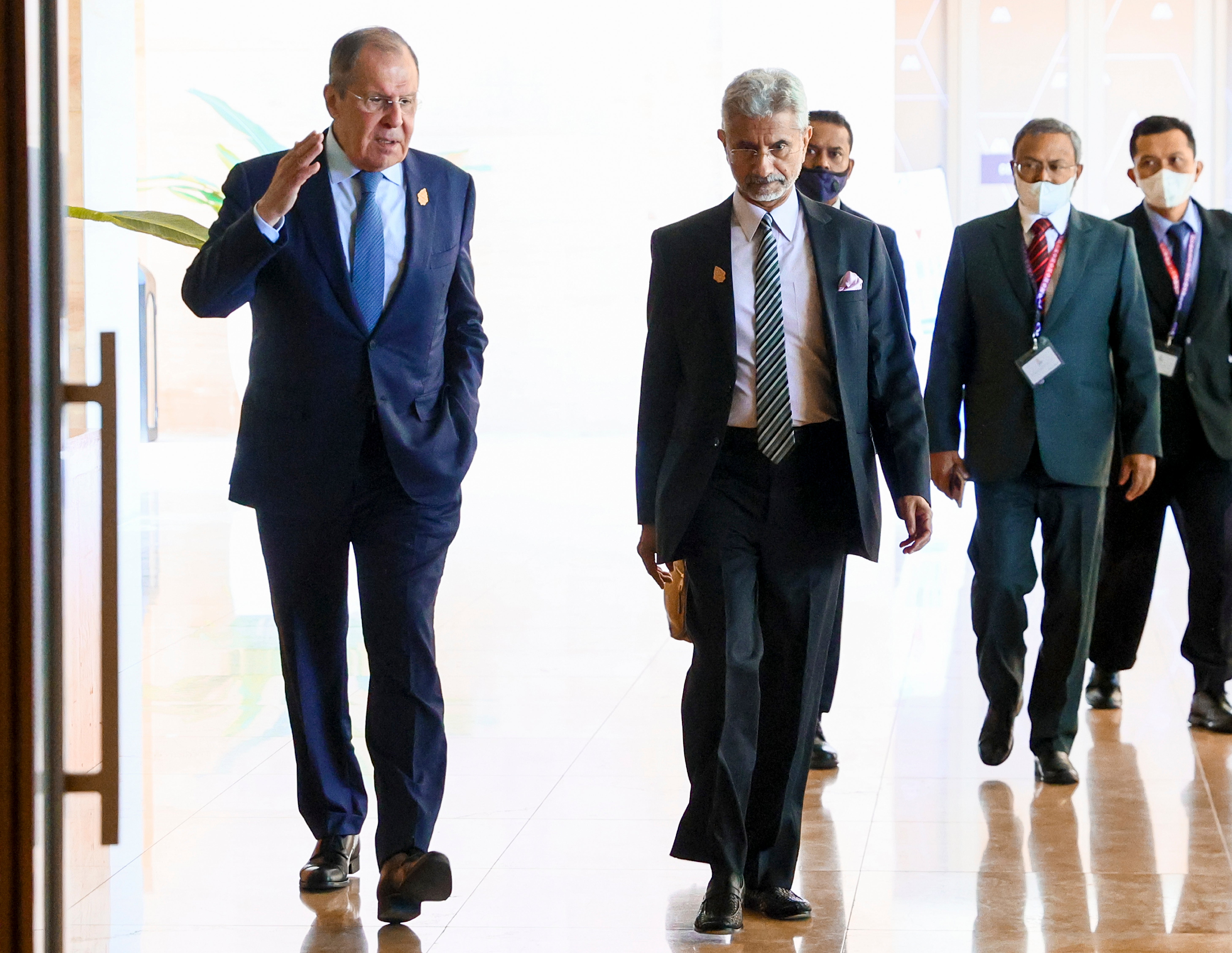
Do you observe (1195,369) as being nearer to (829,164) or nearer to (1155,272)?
(1155,272)

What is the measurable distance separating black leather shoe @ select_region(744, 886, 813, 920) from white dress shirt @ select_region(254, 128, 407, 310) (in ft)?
4.65

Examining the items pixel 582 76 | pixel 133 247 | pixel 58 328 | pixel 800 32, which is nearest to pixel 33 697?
pixel 58 328

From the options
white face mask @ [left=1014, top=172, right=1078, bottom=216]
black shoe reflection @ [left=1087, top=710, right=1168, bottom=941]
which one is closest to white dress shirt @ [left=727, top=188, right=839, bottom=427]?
black shoe reflection @ [left=1087, top=710, right=1168, bottom=941]

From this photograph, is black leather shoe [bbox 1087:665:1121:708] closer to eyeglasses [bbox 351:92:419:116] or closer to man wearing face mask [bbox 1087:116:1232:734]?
man wearing face mask [bbox 1087:116:1232:734]

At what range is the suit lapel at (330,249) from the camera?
338 cm

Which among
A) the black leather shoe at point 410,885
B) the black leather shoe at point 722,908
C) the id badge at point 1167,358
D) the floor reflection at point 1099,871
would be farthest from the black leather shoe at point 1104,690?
the black leather shoe at point 410,885

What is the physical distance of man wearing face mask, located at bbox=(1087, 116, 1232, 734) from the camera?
5008 millimetres

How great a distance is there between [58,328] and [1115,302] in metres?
3.40

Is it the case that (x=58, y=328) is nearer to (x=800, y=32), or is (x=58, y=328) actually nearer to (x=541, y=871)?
(x=541, y=871)

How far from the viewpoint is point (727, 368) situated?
3.31 m

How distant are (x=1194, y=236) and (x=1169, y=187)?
0.17m

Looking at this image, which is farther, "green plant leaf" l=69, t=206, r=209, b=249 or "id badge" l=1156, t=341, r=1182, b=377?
"id badge" l=1156, t=341, r=1182, b=377

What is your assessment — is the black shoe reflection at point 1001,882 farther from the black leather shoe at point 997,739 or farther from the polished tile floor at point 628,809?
the black leather shoe at point 997,739

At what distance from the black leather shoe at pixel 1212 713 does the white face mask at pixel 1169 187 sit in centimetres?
147
